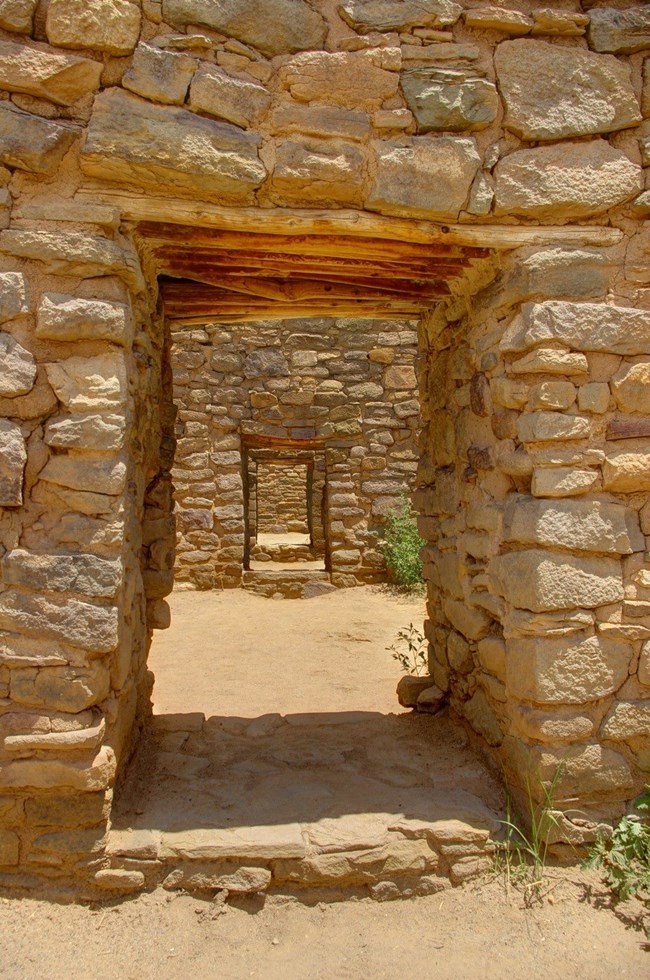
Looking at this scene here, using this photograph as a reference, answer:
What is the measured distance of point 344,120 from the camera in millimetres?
2258

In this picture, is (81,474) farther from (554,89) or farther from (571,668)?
(554,89)

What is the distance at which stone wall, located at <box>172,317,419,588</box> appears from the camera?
7.93 m

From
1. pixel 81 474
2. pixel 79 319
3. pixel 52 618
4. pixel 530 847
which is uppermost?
pixel 79 319

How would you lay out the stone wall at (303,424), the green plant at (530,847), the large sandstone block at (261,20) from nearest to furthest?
the large sandstone block at (261,20), the green plant at (530,847), the stone wall at (303,424)

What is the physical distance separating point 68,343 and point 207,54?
3.39ft

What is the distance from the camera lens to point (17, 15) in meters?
2.06

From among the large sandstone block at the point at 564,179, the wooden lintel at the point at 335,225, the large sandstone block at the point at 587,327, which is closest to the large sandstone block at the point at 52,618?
the wooden lintel at the point at 335,225

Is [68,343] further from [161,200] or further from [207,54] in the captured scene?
[207,54]

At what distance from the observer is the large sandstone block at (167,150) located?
2125mm

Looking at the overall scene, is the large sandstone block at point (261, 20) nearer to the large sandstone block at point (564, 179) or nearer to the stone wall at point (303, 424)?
the large sandstone block at point (564, 179)

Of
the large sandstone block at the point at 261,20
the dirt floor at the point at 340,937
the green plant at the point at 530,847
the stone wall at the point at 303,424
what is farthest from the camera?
the stone wall at the point at 303,424

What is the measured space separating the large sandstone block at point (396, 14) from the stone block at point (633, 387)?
1.32 meters

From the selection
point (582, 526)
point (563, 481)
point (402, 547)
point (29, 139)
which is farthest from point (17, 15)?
point (402, 547)

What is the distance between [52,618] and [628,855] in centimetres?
202
